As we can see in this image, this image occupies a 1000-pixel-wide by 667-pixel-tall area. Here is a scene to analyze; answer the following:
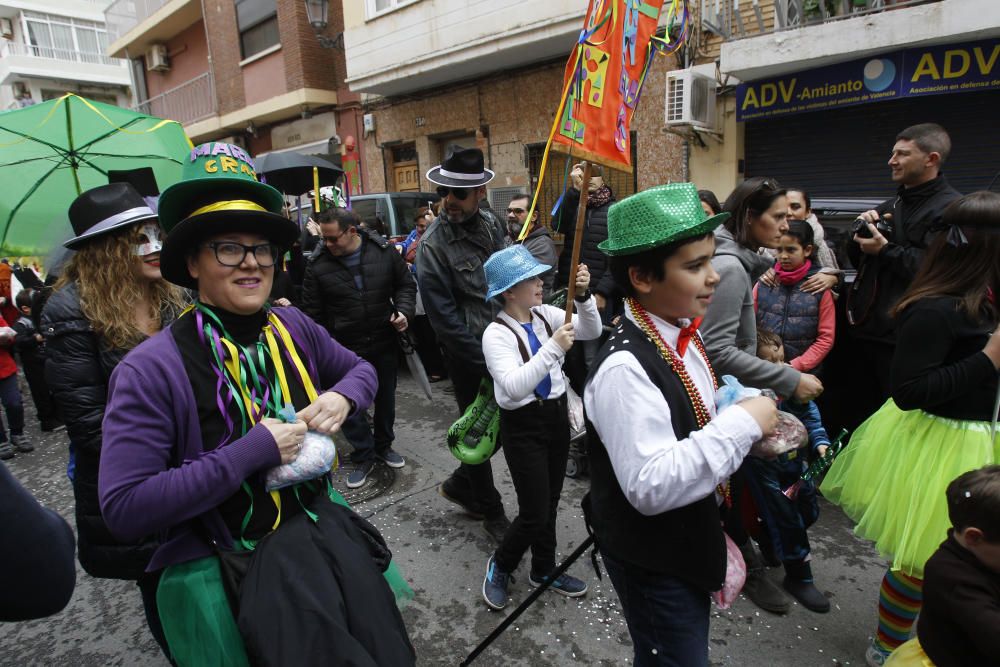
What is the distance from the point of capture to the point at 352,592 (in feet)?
4.77

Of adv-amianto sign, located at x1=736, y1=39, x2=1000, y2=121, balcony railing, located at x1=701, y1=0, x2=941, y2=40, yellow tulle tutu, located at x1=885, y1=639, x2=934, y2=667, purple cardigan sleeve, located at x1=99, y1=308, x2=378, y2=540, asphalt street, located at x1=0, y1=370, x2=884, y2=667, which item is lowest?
asphalt street, located at x1=0, y1=370, x2=884, y2=667

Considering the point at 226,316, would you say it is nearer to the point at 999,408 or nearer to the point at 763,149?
the point at 999,408

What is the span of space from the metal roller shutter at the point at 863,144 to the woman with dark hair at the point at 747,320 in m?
5.92

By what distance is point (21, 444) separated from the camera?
18.6 ft

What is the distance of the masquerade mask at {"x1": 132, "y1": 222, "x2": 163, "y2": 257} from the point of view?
2395mm

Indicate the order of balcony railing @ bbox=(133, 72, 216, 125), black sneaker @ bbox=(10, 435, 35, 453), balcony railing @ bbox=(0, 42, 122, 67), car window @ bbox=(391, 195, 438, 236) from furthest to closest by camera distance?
balcony railing @ bbox=(0, 42, 122, 67)
balcony railing @ bbox=(133, 72, 216, 125)
car window @ bbox=(391, 195, 438, 236)
black sneaker @ bbox=(10, 435, 35, 453)

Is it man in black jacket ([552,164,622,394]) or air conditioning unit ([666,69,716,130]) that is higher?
air conditioning unit ([666,69,716,130])

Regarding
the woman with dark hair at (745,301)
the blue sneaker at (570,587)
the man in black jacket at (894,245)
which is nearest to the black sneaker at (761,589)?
the blue sneaker at (570,587)

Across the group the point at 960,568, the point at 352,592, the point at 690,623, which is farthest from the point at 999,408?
the point at 352,592

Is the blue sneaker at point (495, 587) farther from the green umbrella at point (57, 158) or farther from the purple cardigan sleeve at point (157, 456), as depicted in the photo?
the green umbrella at point (57, 158)

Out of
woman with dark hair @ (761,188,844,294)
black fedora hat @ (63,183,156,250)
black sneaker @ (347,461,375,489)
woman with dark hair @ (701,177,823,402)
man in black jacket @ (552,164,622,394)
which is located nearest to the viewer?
black fedora hat @ (63,183,156,250)

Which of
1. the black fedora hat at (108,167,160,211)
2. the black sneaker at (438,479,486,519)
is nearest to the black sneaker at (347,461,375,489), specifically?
the black sneaker at (438,479,486,519)

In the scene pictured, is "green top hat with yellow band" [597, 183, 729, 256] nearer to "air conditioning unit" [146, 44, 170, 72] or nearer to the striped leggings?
the striped leggings

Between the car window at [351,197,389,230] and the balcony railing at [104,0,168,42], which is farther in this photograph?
the balcony railing at [104,0,168,42]
